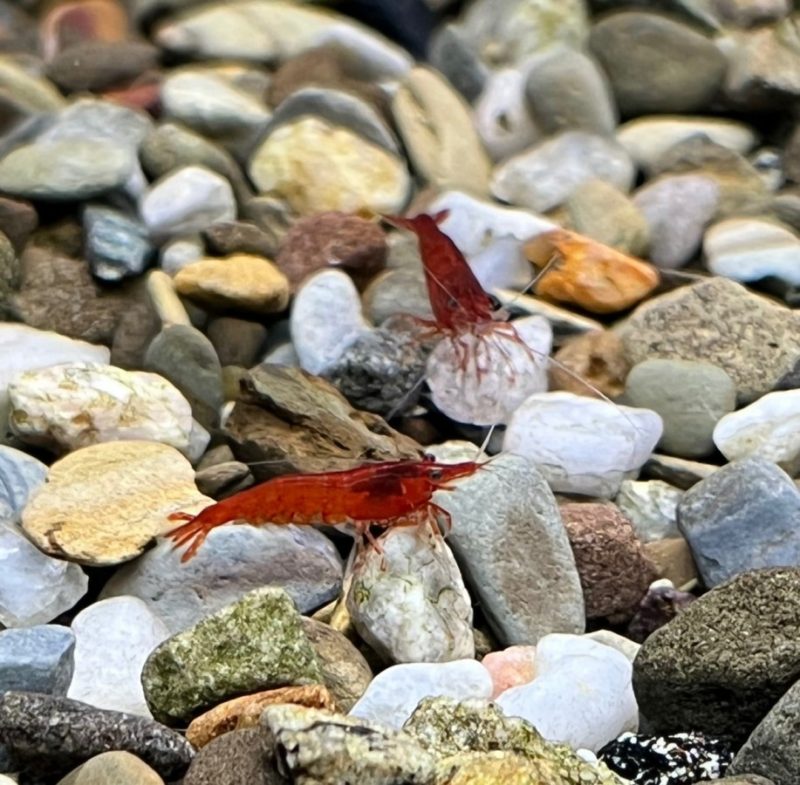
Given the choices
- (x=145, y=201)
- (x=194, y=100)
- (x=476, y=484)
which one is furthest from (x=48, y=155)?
(x=476, y=484)

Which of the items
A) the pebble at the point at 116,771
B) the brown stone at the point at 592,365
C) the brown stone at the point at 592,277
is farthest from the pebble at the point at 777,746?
the brown stone at the point at 592,277

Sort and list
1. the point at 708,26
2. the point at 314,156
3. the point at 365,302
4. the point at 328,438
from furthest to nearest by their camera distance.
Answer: the point at 708,26, the point at 314,156, the point at 365,302, the point at 328,438

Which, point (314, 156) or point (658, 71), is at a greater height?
point (658, 71)

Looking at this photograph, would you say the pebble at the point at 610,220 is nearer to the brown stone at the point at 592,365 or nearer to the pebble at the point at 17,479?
the brown stone at the point at 592,365

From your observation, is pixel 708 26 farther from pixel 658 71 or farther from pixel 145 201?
pixel 145 201

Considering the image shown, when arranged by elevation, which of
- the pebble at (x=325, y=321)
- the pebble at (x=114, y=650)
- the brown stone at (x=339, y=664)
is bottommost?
the pebble at (x=114, y=650)

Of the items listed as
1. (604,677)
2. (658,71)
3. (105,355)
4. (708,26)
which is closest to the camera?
(604,677)

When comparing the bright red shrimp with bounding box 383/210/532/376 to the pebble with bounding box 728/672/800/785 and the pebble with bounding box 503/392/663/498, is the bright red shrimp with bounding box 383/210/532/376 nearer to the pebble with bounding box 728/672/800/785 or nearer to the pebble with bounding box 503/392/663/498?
the pebble with bounding box 503/392/663/498
